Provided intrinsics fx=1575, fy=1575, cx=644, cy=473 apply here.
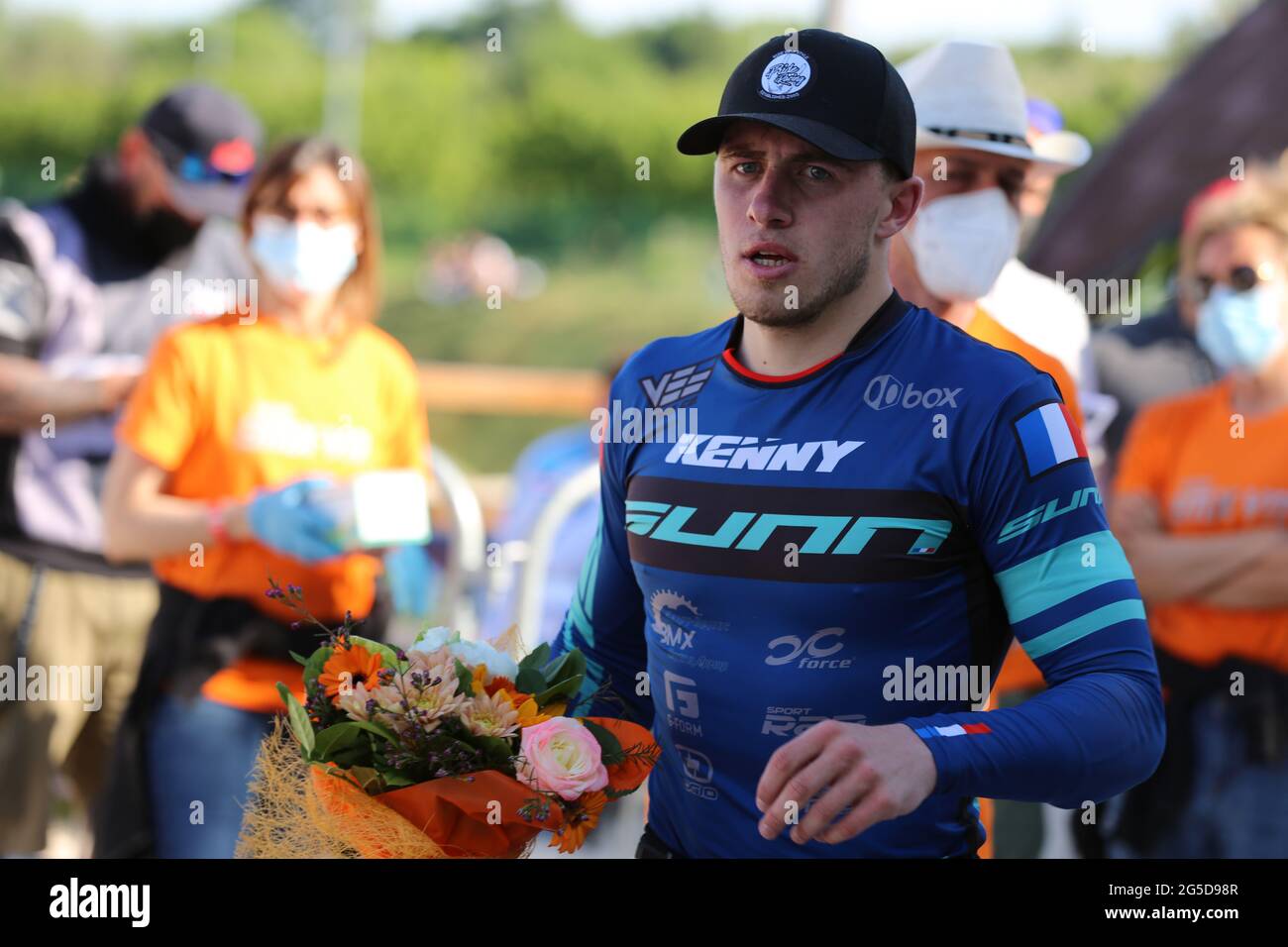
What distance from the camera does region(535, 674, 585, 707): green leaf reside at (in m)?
2.43

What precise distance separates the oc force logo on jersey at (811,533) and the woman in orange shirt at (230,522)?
2.24 meters

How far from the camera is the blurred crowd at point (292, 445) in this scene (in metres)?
4.43

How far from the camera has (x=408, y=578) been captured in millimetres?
5027

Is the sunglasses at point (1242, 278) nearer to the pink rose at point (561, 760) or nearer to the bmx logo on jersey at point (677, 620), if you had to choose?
the bmx logo on jersey at point (677, 620)

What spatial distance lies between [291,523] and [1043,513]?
8.81ft

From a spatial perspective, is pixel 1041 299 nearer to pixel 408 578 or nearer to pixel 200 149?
pixel 408 578

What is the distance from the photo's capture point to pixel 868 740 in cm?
202

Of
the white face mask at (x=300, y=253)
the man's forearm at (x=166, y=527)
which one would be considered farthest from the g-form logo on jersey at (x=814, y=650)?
the white face mask at (x=300, y=253)

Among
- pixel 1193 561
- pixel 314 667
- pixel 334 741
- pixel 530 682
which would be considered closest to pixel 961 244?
pixel 530 682

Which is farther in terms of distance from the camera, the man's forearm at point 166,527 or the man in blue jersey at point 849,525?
the man's forearm at point 166,527

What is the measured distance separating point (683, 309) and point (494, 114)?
12.7 meters

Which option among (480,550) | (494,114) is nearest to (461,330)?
(494,114)

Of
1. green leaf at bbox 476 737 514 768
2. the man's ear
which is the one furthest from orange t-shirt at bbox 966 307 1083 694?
green leaf at bbox 476 737 514 768
